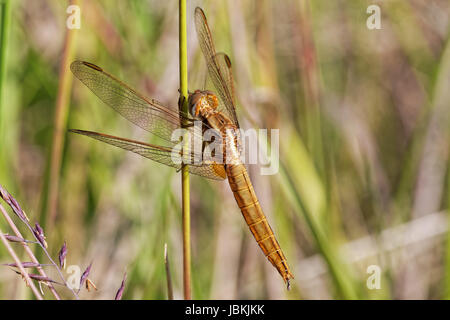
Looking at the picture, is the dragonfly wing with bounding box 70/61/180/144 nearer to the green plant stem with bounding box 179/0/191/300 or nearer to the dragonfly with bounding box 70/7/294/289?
the dragonfly with bounding box 70/7/294/289

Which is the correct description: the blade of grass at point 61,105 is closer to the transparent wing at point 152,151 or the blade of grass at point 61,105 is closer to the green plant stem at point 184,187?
the transparent wing at point 152,151

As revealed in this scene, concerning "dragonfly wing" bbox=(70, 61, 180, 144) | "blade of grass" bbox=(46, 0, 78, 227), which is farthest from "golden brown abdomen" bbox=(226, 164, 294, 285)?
"blade of grass" bbox=(46, 0, 78, 227)

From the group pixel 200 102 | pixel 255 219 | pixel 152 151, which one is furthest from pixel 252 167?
pixel 152 151

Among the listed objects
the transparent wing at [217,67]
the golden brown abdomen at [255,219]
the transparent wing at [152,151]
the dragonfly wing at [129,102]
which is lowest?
the golden brown abdomen at [255,219]

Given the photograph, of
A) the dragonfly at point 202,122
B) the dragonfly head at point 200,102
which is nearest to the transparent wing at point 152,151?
the dragonfly at point 202,122
